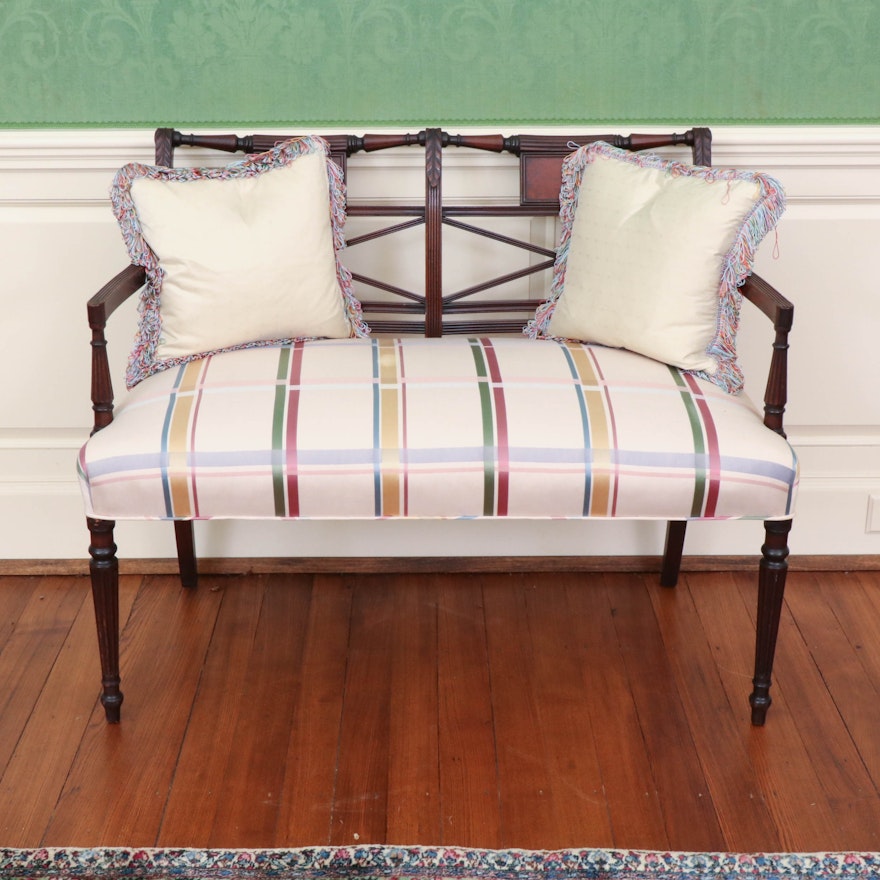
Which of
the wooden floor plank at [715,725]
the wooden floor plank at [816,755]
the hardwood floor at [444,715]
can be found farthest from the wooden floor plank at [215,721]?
the wooden floor plank at [816,755]

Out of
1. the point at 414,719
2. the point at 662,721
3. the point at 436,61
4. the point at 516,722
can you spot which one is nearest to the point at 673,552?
the point at 662,721

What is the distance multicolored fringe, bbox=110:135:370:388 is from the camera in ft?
6.22

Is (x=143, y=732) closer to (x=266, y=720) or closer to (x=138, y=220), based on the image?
(x=266, y=720)

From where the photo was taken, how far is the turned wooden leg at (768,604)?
1753 millimetres

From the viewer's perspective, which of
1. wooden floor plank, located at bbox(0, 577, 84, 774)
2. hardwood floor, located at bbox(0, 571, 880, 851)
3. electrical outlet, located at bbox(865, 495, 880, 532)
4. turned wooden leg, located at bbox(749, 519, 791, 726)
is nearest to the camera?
hardwood floor, located at bbox(0, 571, 880, 851)

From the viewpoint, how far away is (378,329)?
88.7 inches

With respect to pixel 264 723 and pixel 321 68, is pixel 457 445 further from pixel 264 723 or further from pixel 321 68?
pixel 321 68

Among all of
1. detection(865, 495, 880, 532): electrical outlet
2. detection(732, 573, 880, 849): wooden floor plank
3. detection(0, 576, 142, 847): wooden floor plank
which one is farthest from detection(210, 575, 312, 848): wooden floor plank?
detection(865, 495, 880, 532): electrical outlet

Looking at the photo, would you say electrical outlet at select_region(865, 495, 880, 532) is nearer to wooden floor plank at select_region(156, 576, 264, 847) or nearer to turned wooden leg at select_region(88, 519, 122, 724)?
wooden floor plank at select_region(156, 576, 264, 847)

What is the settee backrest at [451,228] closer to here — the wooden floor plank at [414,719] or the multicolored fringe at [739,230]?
the multicolored fringe at [739,230]

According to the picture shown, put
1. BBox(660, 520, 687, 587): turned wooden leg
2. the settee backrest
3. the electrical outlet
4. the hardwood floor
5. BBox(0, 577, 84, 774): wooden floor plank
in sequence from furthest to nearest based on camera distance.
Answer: the electrical outlet < BBox(660, 520, 687, 587): turned wooden leg < the settee backrest < BBox(0, 577, 84, 774): wooden floor plank < the hardwood floor

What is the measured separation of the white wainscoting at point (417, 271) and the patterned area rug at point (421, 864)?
0.88 metres

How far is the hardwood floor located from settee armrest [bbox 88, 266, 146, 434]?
0.51m

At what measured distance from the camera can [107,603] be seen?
1.80 metres
